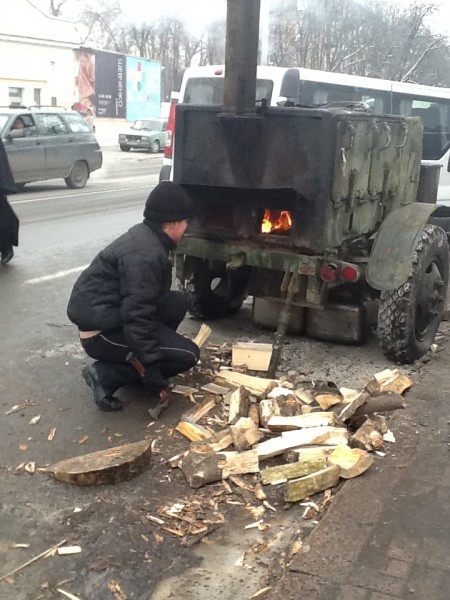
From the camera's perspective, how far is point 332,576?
311 centimetres

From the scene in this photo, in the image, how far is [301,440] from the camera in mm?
4297

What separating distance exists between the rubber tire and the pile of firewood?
13189 mm

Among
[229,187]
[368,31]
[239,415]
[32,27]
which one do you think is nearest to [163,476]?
[239,415]

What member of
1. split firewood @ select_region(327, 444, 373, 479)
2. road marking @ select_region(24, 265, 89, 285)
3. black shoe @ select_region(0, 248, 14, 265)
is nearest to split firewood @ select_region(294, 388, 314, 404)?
split firewood @ select_region(327, 444, 373, 479)

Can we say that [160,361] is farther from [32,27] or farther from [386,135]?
[32,27]

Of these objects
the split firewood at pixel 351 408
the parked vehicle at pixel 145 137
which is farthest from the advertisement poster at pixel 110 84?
the split firewood at pixel 351 408

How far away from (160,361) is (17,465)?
3.65 feet

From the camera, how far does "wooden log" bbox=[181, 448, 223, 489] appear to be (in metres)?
3.96

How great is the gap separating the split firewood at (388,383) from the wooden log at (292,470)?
1.05 meters

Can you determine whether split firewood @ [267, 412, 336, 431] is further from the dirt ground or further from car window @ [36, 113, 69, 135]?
car window @ [36, 113, 69, 135]

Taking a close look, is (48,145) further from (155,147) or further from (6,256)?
(155,147)

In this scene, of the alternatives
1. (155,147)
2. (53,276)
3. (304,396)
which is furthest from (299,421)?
(155,147)

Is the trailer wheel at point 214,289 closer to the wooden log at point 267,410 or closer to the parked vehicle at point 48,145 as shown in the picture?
the wooden log at point 267,410

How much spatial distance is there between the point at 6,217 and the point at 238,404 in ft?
16.4
